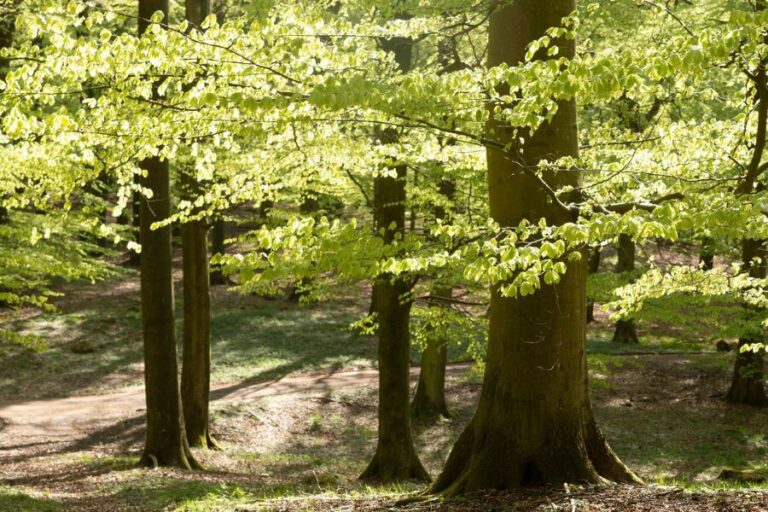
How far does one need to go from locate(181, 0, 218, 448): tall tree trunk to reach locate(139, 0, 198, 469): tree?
1630mm

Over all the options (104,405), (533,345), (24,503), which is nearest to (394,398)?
(24,503)

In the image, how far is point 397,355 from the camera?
11406 mm

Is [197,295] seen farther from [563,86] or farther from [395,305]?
[563,86]

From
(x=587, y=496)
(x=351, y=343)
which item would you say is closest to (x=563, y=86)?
(x=587, y=496)

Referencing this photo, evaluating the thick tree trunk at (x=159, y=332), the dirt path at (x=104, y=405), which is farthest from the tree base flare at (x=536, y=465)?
the dirt path at (x=104, y=405)

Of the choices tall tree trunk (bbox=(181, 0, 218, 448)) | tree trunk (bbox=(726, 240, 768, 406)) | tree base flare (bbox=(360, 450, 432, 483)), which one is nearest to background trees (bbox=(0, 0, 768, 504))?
tall tree trunk (bbox=(181, 0, 218, 448))

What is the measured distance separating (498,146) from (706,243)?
1160 cm

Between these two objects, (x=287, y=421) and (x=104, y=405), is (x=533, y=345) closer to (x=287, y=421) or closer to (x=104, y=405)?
(x=287, y=421)

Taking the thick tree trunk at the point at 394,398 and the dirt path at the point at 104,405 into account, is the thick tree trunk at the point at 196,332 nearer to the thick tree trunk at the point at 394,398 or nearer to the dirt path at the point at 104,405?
the dirt path at the point at 104,405

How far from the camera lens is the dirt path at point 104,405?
15266mm

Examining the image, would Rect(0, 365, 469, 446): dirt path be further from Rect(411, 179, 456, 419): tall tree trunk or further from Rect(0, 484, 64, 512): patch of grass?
Rect(0, 484, 64, 512): patch of grass

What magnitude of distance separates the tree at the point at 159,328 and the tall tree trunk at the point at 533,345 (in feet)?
20.4

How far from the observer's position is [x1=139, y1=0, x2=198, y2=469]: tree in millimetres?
11109

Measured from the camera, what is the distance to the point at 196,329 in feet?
44.2
